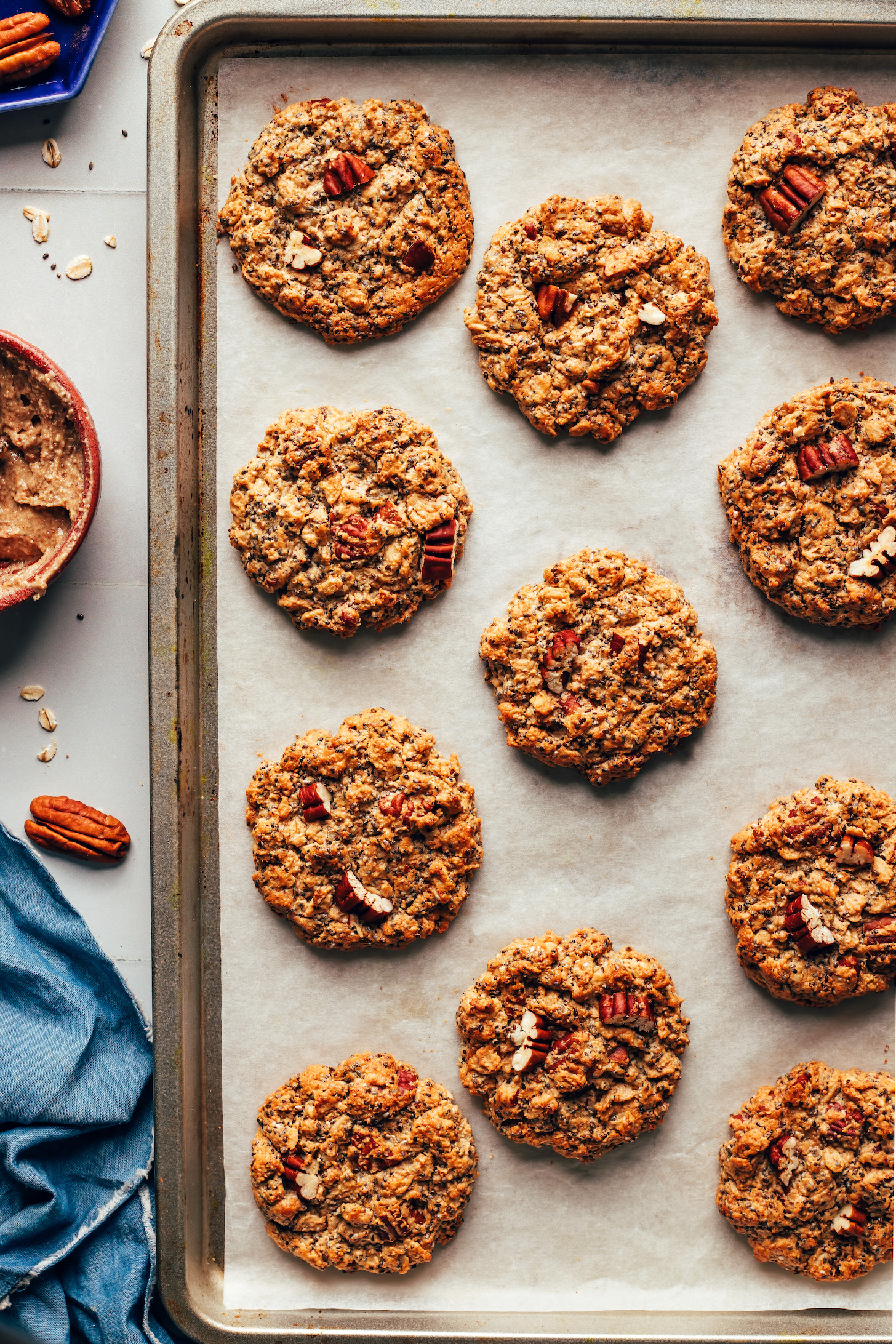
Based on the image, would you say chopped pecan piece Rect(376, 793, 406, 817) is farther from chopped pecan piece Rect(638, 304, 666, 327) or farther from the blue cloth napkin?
chopped pecan piece Rect(638, 304, 666, 327)

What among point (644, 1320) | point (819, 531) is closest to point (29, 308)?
point (819, 531)

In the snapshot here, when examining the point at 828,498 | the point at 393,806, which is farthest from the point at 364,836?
the point at 828,498

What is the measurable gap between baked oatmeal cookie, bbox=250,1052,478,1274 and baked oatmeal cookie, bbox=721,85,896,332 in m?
1.79

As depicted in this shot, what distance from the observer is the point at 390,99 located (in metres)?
2.06

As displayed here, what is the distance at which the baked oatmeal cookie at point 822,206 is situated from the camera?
1.99 metres

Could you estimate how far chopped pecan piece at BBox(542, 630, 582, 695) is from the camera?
6.68 ft

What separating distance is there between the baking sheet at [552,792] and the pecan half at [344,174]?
0.81ft

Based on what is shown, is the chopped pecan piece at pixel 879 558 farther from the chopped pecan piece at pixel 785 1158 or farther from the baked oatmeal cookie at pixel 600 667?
the chopped pecan piece at pixel 785 1158

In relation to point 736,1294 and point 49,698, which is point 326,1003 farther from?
point 736,1294

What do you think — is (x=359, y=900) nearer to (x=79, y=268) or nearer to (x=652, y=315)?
(x=652, y=315)

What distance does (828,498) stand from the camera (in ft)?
6.70

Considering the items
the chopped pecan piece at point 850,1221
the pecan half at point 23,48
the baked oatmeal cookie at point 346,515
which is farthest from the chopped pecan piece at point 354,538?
the chopped pecan piece at point 850,1221

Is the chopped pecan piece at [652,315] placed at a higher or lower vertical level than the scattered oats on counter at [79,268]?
lower

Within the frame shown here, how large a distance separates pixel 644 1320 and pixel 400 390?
195 cm
